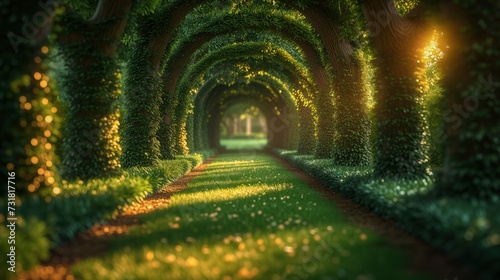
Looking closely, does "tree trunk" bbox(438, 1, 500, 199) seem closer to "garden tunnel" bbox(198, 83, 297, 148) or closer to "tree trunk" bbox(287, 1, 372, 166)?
"tree trunk" bbox(287, 1, 372, 166)

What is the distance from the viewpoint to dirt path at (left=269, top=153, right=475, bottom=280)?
14.3ft

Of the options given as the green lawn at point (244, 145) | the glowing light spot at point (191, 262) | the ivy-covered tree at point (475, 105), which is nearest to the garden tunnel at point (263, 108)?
the green lawn at point (244, 145)

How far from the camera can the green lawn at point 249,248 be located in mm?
4309

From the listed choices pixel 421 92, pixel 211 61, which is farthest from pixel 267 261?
pixel 211 61

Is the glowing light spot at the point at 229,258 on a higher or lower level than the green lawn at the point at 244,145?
higher

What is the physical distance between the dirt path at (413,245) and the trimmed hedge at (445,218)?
0.31 feet

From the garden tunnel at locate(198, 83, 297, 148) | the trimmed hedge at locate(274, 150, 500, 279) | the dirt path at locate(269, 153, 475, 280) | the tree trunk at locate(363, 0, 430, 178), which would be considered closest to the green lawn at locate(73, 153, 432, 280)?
the dirt path at locate(269, 153, 475, 280)

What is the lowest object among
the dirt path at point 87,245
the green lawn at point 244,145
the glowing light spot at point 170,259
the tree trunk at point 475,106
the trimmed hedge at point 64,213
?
the green lawn at point 244,145

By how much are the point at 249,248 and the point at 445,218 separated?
2.34 m

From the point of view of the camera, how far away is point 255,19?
53.7 feet

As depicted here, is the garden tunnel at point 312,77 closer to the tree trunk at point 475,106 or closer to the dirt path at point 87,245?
the tree trunk at point 475,106

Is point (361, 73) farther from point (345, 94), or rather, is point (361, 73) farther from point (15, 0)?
point (15, 0)

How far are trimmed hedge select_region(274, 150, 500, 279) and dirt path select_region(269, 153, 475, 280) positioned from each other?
96mm

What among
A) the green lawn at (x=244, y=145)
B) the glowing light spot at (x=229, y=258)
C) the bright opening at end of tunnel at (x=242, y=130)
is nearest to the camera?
the glowing light spot at (x=229, y=258)
